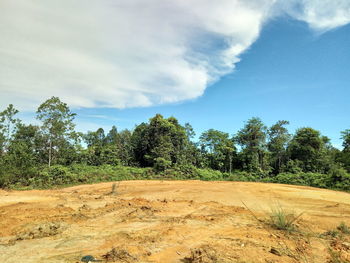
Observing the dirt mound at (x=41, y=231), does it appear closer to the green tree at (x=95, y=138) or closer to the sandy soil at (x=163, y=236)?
the sandy soil at (x=163, y=236)

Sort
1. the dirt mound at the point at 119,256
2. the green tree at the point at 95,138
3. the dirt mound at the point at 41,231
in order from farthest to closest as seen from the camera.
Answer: the green tree at the point at 95,138 → the dirt mound at the point at 41,231 → the dirt mound at the point at 119,256

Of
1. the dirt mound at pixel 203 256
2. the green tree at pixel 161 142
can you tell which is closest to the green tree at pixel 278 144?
the green tree at pixel 161 142

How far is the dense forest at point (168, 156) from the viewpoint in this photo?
1741cm

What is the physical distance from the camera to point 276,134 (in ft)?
92.2

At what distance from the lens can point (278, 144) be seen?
88.7 feet

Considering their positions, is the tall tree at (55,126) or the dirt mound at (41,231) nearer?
the dirt mound at (41,231)

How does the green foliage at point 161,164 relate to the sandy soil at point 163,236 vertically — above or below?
above

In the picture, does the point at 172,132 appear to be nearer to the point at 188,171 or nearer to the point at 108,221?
the point at 188,171

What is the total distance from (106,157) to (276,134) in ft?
70.7

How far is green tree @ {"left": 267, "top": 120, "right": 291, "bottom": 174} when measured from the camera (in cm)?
2705

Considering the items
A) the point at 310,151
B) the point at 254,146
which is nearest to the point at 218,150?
the point at 254,146

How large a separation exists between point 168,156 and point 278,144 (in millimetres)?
13820

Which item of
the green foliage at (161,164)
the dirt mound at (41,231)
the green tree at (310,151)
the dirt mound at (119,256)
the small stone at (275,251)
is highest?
the green tree at (310,151)

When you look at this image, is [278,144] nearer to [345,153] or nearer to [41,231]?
[345,153]
